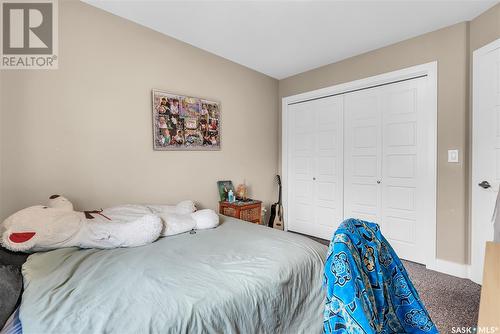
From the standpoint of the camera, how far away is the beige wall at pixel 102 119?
1.77 meters

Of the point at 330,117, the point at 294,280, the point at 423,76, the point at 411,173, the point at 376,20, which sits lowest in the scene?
the point at 294,280

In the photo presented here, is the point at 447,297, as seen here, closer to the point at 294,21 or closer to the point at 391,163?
the point at 391,163

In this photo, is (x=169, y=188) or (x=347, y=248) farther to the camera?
(x=169, y=188)

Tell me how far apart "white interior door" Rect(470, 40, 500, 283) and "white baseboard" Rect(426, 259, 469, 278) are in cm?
6

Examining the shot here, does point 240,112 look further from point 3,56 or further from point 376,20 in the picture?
point 3,56

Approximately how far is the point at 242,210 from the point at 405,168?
1.87 meters

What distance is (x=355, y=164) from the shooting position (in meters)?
3.03

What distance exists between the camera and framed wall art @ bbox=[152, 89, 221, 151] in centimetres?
246

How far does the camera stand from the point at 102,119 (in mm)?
2125

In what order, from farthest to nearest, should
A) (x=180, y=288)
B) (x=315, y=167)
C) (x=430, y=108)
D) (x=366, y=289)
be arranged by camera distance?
(x=315, y=167) → (x=430, y=108) → (x=180, y=288) → (x=366, y=289)

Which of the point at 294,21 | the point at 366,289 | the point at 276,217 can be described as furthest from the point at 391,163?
the point at 366,289

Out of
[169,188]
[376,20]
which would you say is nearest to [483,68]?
[376,20]

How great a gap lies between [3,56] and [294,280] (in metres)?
2.48

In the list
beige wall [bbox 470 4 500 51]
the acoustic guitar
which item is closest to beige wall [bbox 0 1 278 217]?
the acoustic guitar
